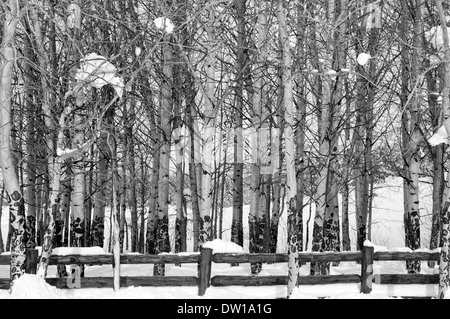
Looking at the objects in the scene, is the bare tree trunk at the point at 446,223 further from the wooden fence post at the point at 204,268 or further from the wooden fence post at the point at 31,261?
the wooden fence post at the point at 31,261

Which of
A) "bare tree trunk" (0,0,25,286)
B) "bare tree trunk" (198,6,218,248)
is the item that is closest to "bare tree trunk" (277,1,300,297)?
"bare tree trunk" (198,6,218,248)

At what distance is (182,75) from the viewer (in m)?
18.4

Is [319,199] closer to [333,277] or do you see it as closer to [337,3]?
[333,277]

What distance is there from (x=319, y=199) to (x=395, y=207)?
119ft

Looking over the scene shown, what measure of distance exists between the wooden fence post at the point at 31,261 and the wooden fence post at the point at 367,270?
20.5ft

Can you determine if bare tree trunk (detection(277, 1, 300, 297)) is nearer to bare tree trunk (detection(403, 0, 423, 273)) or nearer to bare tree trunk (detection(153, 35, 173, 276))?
bare tree trunk (detection(403, 0, 423, 273))

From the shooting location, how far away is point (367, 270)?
40.5 ft

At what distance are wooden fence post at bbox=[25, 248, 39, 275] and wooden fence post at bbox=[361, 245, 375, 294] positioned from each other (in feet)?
20.5

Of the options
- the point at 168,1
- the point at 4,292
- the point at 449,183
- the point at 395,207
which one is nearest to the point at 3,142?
the point at 4,292

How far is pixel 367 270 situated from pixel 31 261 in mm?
6387

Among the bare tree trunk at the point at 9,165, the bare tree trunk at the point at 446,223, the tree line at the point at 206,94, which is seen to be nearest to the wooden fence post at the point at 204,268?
the tree line at the point at 206,94

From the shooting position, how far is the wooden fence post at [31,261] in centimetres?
1118

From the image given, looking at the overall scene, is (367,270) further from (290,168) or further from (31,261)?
(31,261)
